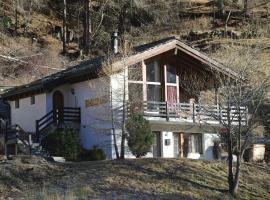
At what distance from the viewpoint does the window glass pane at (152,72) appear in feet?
103

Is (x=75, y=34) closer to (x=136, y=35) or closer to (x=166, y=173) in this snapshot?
(x=136, y=35)

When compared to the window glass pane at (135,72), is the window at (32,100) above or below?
below

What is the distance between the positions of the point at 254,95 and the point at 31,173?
27.6 ft

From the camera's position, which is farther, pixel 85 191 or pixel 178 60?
pixel 178 60

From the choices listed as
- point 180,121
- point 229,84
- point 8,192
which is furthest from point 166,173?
point 180,121

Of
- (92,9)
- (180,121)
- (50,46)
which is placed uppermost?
(92,9)

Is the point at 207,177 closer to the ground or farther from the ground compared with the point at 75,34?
closer to the ground

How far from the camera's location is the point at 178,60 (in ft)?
107

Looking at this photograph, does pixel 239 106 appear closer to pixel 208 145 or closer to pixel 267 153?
pixel 208 145

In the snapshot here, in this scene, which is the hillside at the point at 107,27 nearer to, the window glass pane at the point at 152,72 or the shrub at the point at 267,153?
the window glass pane at the point at 152,72

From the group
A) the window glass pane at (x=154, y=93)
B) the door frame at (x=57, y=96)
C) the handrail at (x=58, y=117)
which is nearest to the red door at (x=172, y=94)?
the window glass pane at (x=154, y=93)

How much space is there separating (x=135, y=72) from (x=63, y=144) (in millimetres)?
5158

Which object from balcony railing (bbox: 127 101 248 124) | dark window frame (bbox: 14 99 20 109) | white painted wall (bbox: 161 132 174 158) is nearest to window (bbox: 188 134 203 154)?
balcony railing (bbox: 127 101 248 124)

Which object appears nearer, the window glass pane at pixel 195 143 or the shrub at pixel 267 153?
the shrub at pixel 267 153
